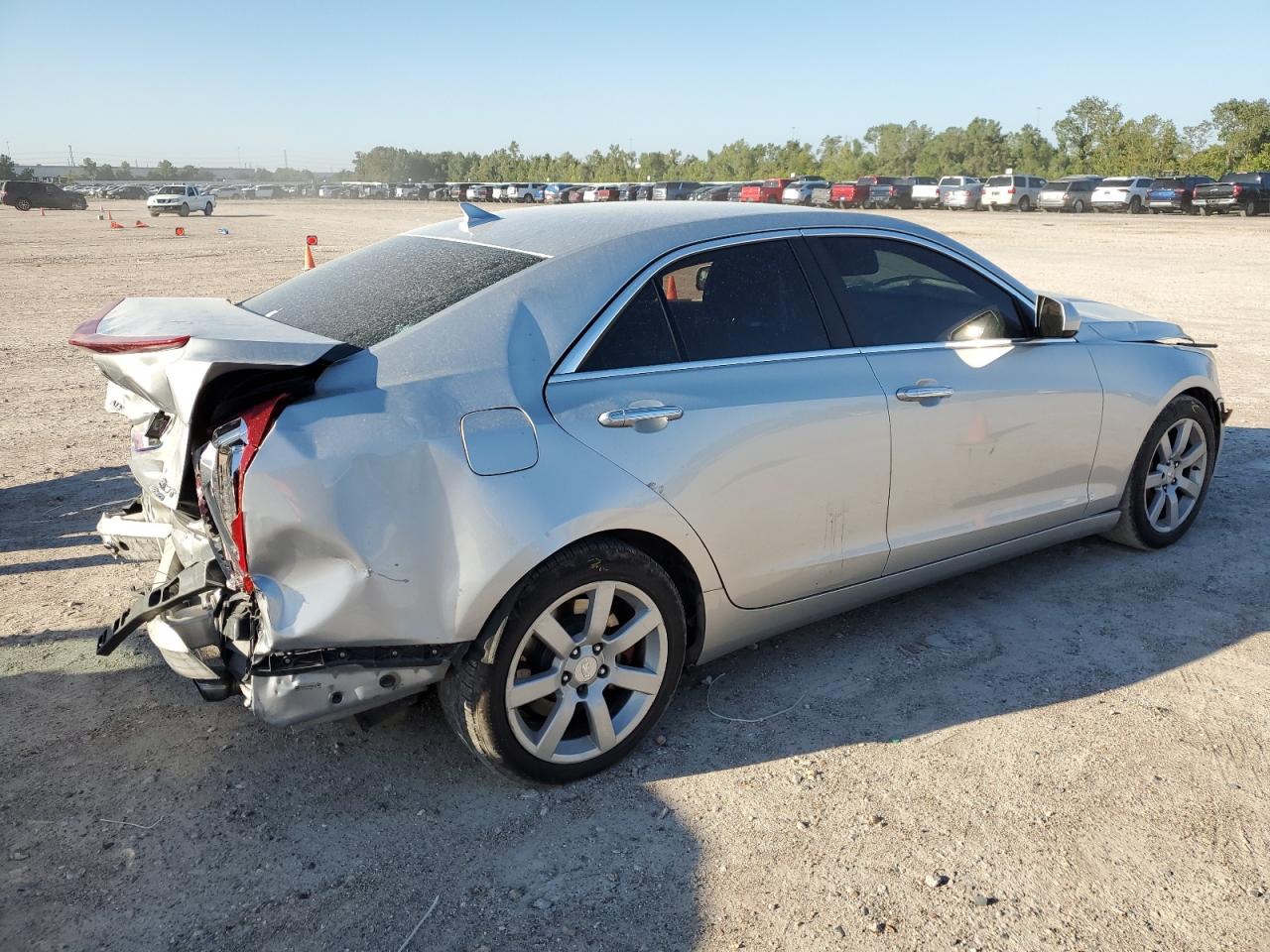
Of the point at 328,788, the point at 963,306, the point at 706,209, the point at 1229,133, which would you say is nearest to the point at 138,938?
the point at 328,788

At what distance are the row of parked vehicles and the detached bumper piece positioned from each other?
34417 mm

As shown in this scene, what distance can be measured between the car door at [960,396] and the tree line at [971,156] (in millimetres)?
68383

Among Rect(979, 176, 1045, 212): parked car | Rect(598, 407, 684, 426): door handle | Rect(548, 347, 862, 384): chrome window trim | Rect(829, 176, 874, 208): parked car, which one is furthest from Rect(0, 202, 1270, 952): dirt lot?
Rect(829, 176, 874, 208): parked car

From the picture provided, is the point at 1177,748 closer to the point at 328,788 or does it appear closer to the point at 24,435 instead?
the point at 328,788

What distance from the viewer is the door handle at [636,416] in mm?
3164

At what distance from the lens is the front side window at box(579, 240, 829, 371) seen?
3.35 m

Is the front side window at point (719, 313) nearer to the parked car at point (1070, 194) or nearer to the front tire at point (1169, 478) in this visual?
the front tire at point (1169, 478)

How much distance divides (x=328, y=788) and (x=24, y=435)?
17.5 ft

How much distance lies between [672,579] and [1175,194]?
156 feet

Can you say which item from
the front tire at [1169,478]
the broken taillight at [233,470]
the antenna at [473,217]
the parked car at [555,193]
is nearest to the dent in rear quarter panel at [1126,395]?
the front tire at [1169,478]

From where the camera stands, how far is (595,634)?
10.6ft

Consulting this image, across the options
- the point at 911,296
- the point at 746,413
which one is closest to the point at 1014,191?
the point at 911,296

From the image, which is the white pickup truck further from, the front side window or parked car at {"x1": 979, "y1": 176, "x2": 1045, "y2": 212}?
the front side window

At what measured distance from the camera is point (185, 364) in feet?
9.37
